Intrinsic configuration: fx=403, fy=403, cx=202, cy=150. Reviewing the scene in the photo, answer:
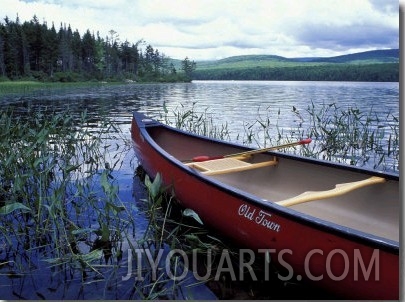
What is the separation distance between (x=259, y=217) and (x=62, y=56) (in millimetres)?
61370

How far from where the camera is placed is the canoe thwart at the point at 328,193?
3.47 metres

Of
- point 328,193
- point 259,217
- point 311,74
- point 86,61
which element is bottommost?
point 259,217

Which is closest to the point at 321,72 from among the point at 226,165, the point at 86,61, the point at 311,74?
the point at 311,74

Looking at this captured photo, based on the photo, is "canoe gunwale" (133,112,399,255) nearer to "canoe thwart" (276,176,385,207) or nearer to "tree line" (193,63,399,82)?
"canoe thwart" (276,176,385,207)

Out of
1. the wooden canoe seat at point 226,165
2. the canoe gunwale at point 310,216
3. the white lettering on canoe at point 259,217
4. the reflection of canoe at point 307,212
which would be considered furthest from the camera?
the wooden canoe seat at point 226,165

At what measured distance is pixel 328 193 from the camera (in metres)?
3.61

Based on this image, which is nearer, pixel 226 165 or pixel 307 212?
pixel 307 212

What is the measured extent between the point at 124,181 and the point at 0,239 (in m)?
2.55

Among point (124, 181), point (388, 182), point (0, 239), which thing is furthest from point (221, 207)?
point (124, 181)

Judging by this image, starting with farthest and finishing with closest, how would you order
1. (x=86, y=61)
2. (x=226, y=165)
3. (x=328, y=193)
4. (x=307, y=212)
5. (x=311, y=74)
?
(x=311, y=74) → (x=86, y=61) → (x=226, y=165) → (x=307, y=212) → (x=328, y=193)

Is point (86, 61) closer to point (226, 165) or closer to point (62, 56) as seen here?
point (62, 56)

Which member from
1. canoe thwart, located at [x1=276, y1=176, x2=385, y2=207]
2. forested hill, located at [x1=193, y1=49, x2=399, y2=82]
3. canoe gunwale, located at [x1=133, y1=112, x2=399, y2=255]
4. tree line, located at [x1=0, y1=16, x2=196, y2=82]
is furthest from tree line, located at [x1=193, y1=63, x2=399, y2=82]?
canoe thwart, located at [x1=276, y1=176, x2=385, y2=207]

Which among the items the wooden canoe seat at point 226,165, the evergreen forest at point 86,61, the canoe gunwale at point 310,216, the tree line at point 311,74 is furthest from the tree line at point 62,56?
the canoe gunwale at point 310,216

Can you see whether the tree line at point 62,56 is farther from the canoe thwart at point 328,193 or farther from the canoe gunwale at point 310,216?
the canoe thwart at point 328,193
